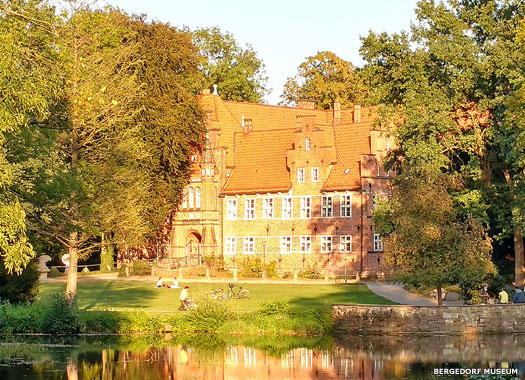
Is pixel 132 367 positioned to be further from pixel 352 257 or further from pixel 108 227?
pixel 352 257

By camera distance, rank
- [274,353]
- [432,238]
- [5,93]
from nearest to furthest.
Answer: [5,93]
[274,353]
[432,238]

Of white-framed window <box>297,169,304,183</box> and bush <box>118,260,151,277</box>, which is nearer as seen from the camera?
bush <box>118,260,151,277</box>

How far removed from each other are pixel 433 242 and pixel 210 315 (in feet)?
30.4

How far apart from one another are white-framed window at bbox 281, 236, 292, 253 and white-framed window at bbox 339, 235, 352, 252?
173 inches

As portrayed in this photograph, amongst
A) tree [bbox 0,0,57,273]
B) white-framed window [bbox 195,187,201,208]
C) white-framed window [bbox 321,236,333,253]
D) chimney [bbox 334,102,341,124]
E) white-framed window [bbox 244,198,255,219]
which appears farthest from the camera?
white-framed window [bbox 195,187,201,208]

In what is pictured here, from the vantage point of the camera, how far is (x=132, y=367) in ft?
104

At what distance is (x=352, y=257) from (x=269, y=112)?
18.3 metres

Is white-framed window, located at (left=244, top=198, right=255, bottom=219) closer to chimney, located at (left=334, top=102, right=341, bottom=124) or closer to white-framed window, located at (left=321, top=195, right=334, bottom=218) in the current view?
white-framed window, located at (left=321, top=195, right=334, bottom=218)

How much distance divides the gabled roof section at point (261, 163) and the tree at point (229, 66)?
1606 cm

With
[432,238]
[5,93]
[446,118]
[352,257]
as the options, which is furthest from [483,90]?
[5,93]

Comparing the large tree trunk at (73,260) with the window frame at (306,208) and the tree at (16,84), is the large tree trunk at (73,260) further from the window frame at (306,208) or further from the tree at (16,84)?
the window frame at (306,208)

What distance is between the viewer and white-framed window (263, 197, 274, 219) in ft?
245

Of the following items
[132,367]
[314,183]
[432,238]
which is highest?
[314,183]

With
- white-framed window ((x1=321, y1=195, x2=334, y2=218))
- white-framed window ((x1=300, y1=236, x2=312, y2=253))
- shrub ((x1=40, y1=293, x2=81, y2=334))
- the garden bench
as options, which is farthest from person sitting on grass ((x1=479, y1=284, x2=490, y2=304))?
white-framed window ((x1=300, y1=236, x2=312, y2=253))
